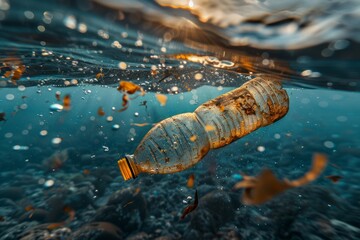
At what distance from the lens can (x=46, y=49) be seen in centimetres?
891

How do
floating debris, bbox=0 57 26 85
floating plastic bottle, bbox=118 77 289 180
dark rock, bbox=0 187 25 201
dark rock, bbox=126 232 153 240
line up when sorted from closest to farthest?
floating plastic bottle, bbox=118 77 289 180, dark rock, bbox=126 232 153 240, floating debris, bbox=0 57 26 85, dark rock, bbox=0 187 25 201

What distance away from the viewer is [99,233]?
637cm

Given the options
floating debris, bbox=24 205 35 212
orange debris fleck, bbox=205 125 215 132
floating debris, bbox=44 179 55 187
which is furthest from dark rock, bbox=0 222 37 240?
orange debris fleck, bbox=205 125 215 132

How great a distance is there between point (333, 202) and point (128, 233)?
25.8 ft

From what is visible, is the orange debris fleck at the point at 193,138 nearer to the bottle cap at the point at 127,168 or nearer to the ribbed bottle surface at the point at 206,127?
the ribbed bottle surface at the point at 206,127

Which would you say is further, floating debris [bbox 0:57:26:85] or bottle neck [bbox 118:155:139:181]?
floating debris [bbox 0:57:26:85]

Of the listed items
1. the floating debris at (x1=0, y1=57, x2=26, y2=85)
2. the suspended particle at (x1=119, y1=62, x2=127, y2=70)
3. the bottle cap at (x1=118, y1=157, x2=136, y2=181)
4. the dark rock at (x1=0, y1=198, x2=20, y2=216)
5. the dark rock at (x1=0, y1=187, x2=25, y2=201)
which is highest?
the floating debris at (x1=0, y1=57, x2=26, y2=85)

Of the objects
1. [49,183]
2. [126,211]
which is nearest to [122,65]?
[49,183]

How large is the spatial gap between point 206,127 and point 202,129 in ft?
0.31

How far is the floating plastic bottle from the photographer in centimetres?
419

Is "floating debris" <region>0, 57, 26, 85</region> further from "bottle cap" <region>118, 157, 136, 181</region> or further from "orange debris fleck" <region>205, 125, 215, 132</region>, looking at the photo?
"orange debris fleck" <region>205, 125, 215, 132</region>

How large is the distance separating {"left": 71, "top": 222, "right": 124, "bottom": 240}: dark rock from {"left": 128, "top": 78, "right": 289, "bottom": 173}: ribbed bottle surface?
3.42m

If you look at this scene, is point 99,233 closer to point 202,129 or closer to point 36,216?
point 36,216

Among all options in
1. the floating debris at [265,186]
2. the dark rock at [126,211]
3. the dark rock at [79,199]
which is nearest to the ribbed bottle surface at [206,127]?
the floating debris at [265,186]
